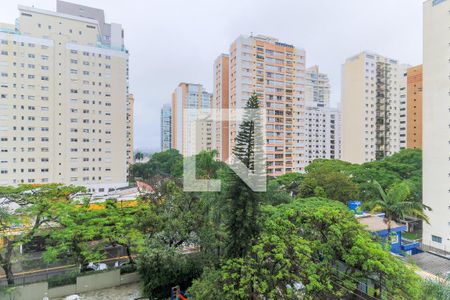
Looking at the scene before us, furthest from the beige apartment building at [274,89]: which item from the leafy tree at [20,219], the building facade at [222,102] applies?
the leafy tree at [20,219]

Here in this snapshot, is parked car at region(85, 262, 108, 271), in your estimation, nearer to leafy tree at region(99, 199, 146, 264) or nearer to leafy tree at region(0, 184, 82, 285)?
leafy tree at region(99, 199, 146, 264)

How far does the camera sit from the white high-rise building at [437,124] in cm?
1191

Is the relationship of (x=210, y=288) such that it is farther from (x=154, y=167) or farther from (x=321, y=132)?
(x=321, y=132)

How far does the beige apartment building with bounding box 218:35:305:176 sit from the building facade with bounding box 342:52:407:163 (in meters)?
7.91

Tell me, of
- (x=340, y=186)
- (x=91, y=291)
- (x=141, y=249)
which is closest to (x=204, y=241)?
(x=141, y=249)

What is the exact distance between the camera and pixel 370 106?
27844mm

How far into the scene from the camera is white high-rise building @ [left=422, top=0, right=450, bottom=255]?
11.9 m

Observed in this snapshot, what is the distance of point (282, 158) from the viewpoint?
931 inches

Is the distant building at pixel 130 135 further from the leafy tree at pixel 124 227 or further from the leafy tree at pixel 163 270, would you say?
the leafy tree at pixel 163 270

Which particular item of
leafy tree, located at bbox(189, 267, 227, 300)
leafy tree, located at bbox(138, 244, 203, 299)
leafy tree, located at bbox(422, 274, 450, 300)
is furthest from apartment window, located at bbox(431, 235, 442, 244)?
leafy tree, located at bbox(189, 267, 227, 300)

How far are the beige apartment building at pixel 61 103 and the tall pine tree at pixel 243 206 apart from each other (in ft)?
63.2

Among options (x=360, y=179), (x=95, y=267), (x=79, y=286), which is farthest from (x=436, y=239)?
(x=79, y=286)

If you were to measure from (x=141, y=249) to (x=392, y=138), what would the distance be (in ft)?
107

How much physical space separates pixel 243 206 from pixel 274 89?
20.4 metres
